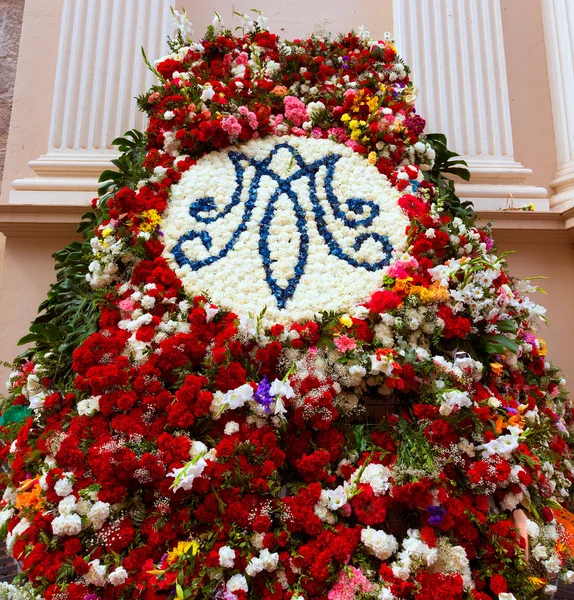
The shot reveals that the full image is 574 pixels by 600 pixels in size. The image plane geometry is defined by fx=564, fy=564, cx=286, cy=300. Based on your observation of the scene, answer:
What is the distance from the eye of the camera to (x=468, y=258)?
107 inches

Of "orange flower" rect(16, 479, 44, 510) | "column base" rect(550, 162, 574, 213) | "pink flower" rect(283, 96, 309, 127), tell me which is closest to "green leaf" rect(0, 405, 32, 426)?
"orange flower" rect(16, 479, 44, 510)

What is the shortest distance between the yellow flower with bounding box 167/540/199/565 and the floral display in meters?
0.02

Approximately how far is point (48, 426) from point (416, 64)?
3485mm

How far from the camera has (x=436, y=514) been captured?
2029mm

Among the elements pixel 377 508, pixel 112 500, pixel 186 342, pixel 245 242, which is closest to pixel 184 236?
pixel 245 242

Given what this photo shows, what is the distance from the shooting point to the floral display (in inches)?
77.0

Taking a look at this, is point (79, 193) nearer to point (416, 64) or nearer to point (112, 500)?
point (112, 500)

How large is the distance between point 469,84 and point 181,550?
3.69 m

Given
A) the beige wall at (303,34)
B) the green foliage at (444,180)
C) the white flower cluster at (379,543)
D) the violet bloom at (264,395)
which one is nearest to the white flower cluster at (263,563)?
the white flower cluster at (379,543)

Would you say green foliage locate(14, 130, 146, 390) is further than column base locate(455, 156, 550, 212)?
No

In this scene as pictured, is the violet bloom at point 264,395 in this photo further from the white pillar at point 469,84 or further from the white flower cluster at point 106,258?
the white pillar at point 469,84

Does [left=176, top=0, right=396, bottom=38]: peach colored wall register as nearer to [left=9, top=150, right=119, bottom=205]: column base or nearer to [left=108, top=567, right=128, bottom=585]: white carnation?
[left=9, top=150, right=119, bottom=205]: column base

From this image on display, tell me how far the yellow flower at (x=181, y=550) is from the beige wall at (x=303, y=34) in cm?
200

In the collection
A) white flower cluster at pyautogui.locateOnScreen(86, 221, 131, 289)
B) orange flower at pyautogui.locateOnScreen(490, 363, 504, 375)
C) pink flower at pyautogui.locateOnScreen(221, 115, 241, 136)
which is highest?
pink flower at pyautogui.locateOnScreen(221, 115, 241, 136)
